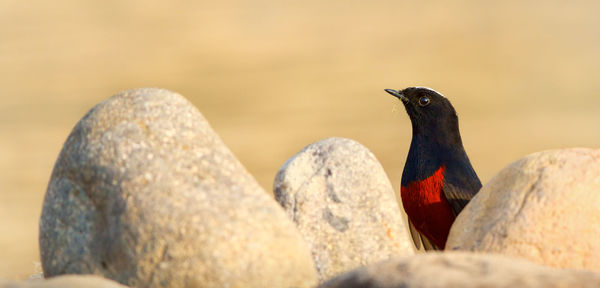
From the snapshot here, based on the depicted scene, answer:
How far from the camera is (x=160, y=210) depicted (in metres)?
3.76

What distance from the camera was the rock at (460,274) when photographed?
308cm

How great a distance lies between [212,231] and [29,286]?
912 millimetres

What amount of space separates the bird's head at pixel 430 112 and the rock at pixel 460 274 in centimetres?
249

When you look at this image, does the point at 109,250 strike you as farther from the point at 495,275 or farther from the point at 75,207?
the point at 495,275

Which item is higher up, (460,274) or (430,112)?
(430,112)

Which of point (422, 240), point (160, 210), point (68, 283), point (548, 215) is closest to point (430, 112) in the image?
point (422, 240)

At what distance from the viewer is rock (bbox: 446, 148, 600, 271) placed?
418cm

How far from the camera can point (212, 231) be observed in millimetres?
3695

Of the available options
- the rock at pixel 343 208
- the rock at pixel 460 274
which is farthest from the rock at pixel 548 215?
the rock at pixel 460 274

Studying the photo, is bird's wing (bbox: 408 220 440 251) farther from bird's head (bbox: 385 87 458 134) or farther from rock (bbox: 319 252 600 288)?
rock (bbox: 319 252 600 288)

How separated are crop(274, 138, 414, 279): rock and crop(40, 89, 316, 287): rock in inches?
28.2

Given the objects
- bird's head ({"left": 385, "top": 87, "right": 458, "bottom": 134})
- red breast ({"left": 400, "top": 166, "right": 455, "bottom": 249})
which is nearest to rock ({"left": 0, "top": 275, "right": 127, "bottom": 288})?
red breast ({"left": 400, "top": 166, "right": 455, "bottom": 249})

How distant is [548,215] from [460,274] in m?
1.29

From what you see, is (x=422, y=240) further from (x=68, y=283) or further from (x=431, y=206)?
(x=68, y=283)
